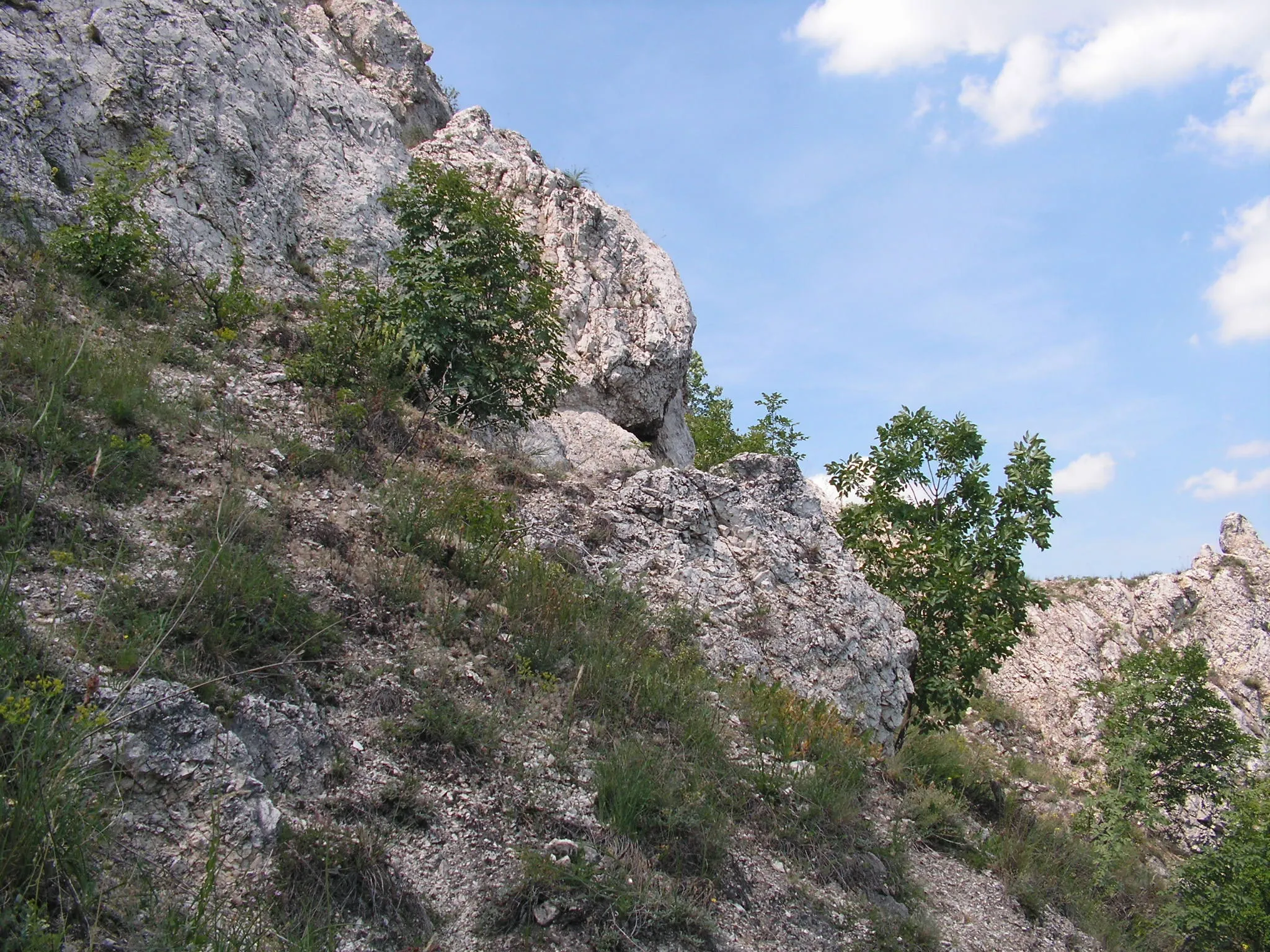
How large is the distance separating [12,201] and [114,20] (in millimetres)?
4145

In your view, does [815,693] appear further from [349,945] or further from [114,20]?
[114,20]

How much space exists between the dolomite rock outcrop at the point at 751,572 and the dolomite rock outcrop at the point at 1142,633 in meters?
12.4

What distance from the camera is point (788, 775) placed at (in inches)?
240

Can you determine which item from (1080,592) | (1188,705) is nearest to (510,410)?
(1188,705)

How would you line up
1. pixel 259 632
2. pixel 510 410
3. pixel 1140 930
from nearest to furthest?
pixel 259 632 < pixel 1140 930 < pixel 510 410

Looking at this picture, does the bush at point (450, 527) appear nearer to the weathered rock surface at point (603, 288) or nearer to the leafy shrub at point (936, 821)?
the leafy shrub at point (936, 821)

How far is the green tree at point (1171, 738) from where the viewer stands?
30.7 ft

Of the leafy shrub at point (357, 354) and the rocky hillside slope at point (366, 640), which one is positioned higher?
the leafy shrub at point (357, 354)

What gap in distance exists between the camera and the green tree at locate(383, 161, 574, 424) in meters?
8.98

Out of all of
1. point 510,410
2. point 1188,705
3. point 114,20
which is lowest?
point 1188,705

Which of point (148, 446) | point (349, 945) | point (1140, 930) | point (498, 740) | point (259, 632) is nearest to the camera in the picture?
point (349, 945)

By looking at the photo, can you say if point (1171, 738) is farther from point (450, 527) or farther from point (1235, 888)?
point (450, 527)

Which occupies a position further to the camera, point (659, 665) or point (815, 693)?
point (815, 693)

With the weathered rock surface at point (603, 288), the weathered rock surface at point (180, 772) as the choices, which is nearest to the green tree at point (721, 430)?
the weathered rock surface at point (603, 288)
